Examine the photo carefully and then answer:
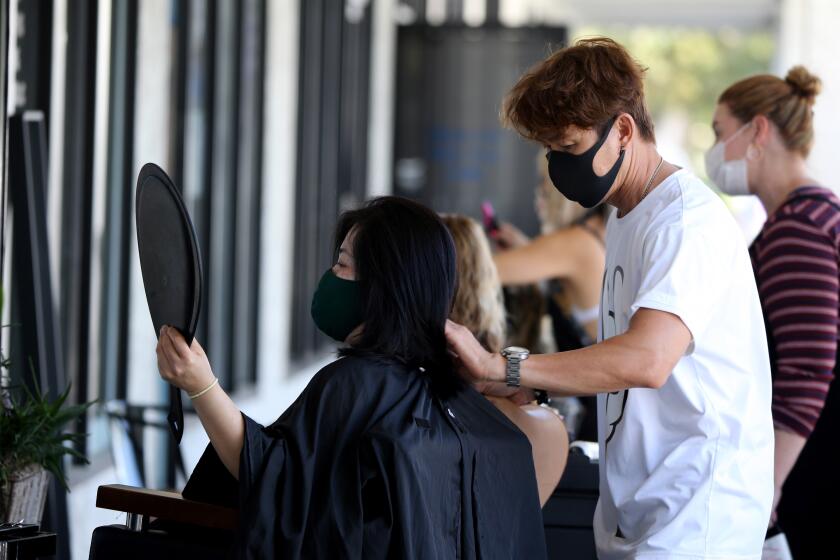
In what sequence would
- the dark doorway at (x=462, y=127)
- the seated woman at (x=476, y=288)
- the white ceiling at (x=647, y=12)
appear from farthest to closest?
the white ceiling at (x=647, y=12)
the dark doorway at (x=462, y=127)
the seated woman at (x=476, y=288)

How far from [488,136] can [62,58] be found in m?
5.10

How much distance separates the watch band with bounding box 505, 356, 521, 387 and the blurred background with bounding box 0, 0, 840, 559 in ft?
Answer: 2.05

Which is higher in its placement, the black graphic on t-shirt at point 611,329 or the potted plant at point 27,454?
the black graphic on t-shirt at point 611,329

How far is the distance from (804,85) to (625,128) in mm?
1051

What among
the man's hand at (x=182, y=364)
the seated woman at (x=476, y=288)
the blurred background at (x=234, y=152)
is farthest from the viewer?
the blurred background at (x=234, y=152)

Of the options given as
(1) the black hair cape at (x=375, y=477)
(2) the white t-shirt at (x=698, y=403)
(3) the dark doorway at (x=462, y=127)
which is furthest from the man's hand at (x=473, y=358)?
(3) the dark doorway at (x=462, y=127)

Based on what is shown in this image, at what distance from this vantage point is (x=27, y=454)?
228 cm

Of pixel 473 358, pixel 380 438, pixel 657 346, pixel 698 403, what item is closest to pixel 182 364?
pixel 380 438

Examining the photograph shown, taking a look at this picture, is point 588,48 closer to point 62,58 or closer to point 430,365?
point 430,365

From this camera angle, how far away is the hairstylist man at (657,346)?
1.72 metres

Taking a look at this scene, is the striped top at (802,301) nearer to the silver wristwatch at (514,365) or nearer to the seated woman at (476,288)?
the seated woman at (476,288)

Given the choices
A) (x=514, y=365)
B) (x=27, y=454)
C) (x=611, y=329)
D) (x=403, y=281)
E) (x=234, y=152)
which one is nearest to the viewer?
(x=514, y=365)

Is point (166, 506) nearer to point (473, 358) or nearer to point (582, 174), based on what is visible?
point (473, 358)

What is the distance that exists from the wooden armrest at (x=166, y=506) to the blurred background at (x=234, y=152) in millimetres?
848
